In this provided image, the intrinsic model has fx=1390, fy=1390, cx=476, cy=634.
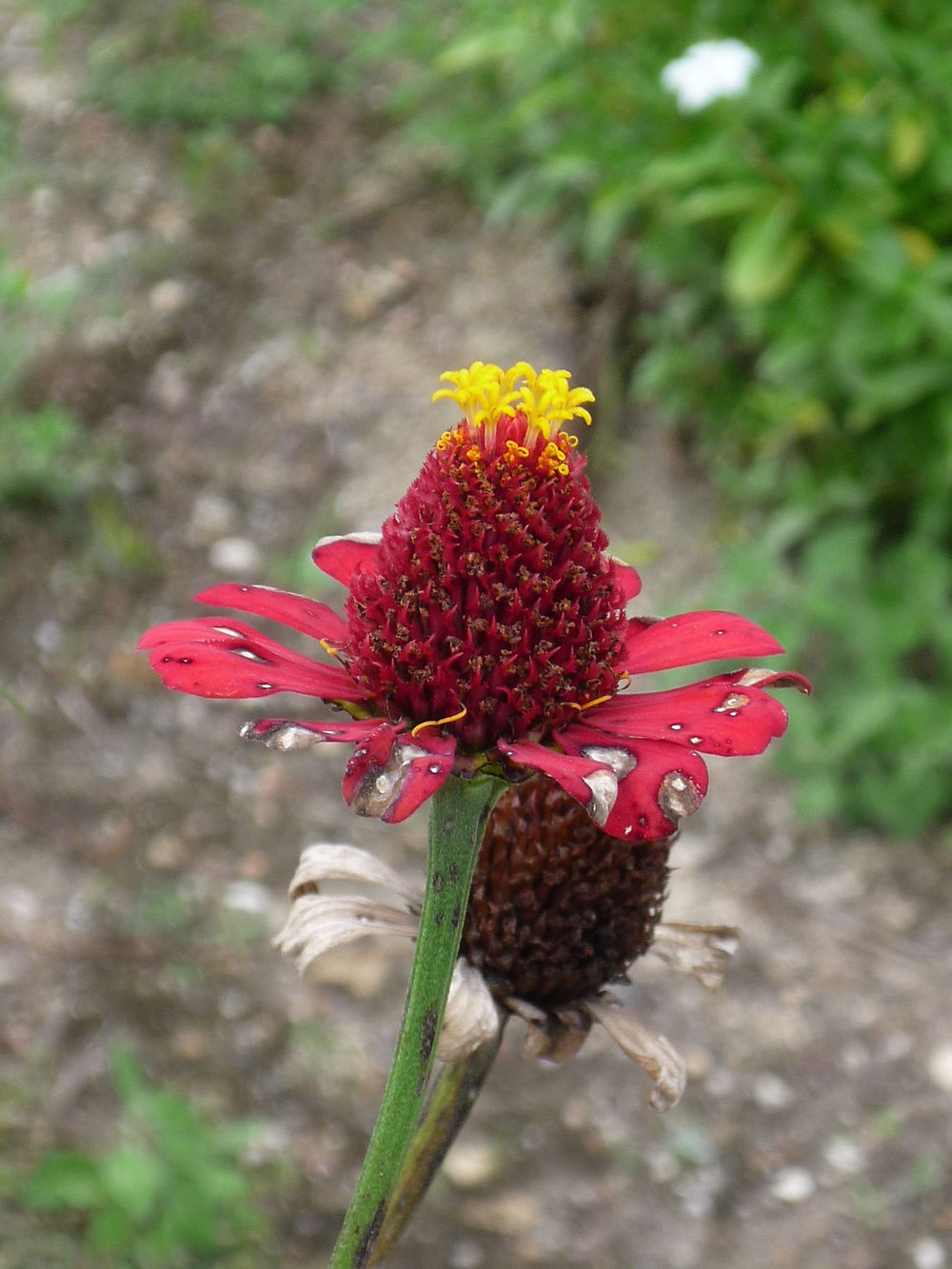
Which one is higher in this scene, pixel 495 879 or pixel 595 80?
pixel 595 80

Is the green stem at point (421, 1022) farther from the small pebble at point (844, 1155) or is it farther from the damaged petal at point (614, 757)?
the small pebble at point (844, 1155)

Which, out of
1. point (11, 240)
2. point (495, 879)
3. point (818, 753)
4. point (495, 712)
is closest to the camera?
point (495, 712)

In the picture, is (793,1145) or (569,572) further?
(793,1145)

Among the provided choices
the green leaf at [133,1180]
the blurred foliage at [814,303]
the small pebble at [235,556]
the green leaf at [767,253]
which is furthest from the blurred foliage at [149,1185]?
the green leaf at [767,253]

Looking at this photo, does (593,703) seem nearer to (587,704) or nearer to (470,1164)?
(587,704)

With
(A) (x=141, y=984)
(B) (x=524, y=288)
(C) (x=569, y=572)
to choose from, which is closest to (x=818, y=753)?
Result: (A) (x=141, y=984)

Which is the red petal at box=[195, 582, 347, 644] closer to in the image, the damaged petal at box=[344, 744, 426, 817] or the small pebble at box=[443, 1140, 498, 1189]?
the damaged petal at box=[344, 744, 426, 817]

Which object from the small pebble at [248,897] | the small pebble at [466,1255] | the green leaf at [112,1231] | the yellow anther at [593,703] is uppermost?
the yellow anther at [593,703]

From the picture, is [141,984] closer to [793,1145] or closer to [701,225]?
[793,1145]
